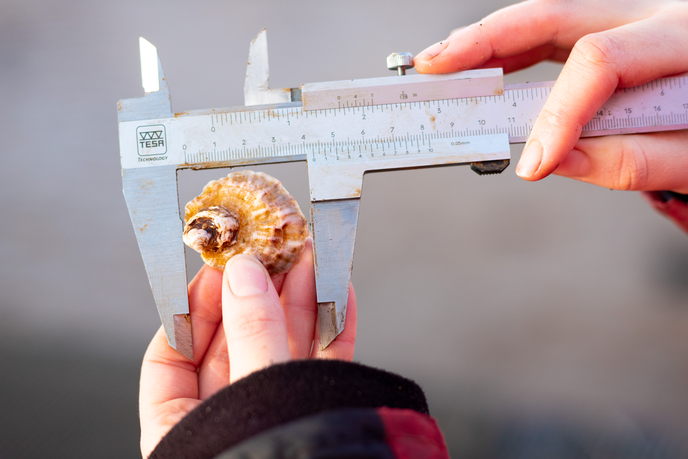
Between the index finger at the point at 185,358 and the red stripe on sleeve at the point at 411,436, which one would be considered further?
the index finger at the point at 185,358

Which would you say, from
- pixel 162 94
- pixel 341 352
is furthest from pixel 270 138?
pixel 341 352

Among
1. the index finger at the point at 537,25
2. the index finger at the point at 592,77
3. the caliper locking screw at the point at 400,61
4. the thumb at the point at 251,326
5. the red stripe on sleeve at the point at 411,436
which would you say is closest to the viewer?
the red stripe on sleeve at the point at 411,436

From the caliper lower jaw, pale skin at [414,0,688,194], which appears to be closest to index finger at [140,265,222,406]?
the caliper lower jaw

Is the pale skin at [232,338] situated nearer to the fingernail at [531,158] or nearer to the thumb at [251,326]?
the thumb at [251,326]

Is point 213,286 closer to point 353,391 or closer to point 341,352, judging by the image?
point 341,352

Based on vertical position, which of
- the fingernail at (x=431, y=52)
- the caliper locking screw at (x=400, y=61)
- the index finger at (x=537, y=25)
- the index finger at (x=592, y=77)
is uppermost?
the index finger at (x=537, y=25)

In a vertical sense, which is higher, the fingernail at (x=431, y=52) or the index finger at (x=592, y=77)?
the fingernail at (x=431, y=52)

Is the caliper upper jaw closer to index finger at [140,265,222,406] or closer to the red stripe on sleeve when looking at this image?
index finger at [140,265,222,406]

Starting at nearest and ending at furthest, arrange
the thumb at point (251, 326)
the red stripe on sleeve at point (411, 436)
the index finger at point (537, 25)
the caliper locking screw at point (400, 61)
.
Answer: the red stripe on sleeve at point (411, 436) → the thumb at point (251, 326) → the caliper locking screw at point (400, 61) → the index finger at point (537, 25)

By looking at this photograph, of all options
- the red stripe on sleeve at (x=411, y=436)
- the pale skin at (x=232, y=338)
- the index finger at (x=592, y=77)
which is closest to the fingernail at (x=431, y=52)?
the index finger at (x=592, y=77)
